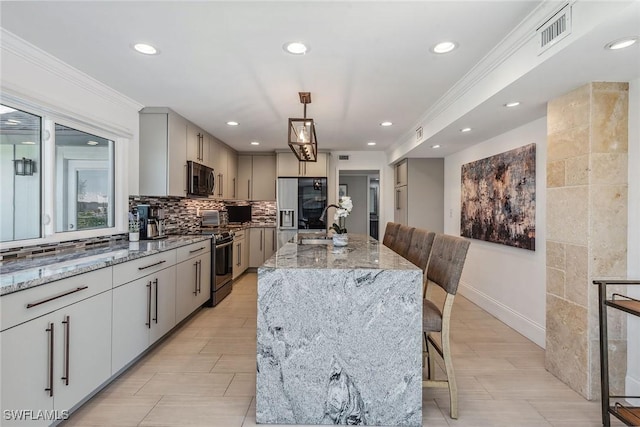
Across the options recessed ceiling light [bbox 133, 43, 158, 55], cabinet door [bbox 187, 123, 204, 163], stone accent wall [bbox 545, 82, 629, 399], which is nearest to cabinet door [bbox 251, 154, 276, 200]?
cabinet door [bbox 187, 123, 204, 163]

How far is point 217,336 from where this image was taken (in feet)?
11.1

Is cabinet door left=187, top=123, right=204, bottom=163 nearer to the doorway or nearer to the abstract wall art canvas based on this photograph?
the abstract wall art canvas

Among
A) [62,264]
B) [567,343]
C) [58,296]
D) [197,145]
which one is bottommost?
[567,343]

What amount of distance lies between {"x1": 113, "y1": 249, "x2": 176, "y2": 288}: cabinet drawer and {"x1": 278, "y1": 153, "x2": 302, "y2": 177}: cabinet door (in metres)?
3.32

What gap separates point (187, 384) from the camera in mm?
2455

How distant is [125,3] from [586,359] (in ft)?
11.7

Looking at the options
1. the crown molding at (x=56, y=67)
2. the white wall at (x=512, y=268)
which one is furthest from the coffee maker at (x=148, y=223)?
the white wall at (x=512, y=268)

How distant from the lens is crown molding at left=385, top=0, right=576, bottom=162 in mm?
1885

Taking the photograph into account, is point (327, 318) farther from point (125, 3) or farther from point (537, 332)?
point (537, 332)

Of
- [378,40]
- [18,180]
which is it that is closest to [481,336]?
[378,40]

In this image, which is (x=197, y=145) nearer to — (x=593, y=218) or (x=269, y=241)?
(x=269, y=241)

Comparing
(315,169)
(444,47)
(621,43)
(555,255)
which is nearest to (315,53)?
(444,47)

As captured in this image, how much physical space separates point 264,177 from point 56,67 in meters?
4.18

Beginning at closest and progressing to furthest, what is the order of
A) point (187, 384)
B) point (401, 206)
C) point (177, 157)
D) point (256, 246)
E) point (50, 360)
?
point (50, 360)
point (187, 384)
point (177, 157)
point (401, 206)
point (256, 246)
